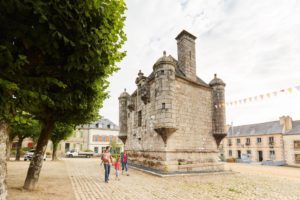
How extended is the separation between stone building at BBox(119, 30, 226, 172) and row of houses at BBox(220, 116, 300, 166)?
22.9 m

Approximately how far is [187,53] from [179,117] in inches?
214

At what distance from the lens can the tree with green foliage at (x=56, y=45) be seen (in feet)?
12.4

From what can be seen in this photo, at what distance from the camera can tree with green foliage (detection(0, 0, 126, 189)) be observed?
378 cm

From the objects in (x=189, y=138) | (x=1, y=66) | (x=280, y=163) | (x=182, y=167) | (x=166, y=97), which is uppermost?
(x=166, y=97)

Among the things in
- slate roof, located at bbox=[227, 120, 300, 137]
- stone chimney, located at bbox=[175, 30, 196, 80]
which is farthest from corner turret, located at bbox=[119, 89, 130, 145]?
slate roof, located at bbox=[227, 120, 300, 137]

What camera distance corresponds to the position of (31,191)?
266 inches

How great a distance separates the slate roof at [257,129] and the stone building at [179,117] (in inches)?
993

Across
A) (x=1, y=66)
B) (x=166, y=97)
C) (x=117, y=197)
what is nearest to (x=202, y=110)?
(x=166, y=97)

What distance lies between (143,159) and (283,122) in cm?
2983

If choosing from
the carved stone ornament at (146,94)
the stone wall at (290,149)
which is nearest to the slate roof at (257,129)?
the stone wall at (290,149)

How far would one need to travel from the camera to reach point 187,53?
15.5 meters

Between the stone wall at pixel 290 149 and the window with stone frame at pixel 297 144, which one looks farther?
the stone wall at pixel 290 149

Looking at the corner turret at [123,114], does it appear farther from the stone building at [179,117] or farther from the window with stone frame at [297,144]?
the window with stone frame at [297,144]

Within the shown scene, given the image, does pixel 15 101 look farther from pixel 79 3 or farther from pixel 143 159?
pixel 143 159
